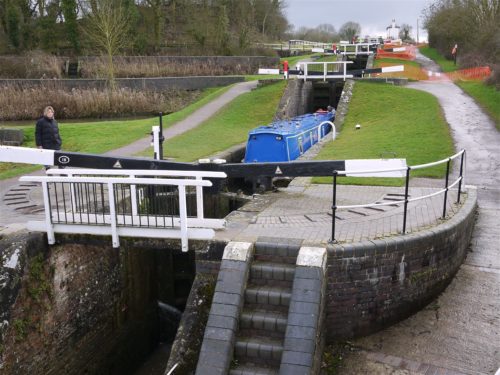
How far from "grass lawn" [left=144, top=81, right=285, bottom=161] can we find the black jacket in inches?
158

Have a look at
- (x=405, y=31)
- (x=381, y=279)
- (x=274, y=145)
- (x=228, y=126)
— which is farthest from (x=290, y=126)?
(x=405, y=31)

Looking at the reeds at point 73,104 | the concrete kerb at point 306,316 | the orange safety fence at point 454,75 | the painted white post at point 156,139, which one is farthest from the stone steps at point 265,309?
the orange safety fence at point 454,75

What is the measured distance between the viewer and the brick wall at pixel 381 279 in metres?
6.63

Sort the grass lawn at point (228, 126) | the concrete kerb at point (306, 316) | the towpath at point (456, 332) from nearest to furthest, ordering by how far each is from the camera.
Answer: the concrete kerb at point (306, 316) < the towpath at point (456, 332) < the grass lawn at point (228, 126)

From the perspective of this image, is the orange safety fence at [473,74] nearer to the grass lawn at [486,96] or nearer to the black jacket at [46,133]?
the grass lawn at [486,96]

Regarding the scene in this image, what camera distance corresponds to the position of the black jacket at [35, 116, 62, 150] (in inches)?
414

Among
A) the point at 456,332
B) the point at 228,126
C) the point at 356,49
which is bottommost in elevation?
the point at 456,332

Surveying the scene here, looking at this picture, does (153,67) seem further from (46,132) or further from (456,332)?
(456,332)

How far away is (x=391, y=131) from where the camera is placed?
16.8m

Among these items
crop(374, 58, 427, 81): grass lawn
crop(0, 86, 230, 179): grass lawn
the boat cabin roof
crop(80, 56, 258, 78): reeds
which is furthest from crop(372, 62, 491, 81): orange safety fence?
crop(0, 86, 230, 179): grass lawn

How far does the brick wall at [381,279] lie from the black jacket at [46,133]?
686 cm

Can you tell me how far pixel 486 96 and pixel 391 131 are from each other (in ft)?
25.9

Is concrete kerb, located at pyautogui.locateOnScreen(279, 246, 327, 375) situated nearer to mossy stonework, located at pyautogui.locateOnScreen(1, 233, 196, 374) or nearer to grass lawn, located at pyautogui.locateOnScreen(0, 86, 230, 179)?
mossy stonework, located at pyautogui.locateOnScreen(1, 233, 196, 374)

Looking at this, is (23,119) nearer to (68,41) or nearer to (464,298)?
(68,41)
